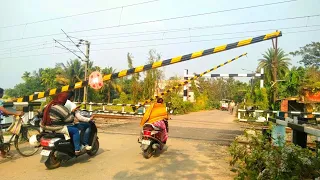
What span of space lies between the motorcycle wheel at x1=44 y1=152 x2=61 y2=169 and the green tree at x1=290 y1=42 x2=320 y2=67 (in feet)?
171

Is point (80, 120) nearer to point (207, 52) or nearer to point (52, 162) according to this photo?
point (52, 162)

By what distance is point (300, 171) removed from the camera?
3.38 m

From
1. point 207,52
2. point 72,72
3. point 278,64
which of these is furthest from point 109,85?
point 207,52

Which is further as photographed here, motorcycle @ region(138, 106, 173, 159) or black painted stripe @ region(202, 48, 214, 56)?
black painted stripe @ region(202, 48, 214, 56)

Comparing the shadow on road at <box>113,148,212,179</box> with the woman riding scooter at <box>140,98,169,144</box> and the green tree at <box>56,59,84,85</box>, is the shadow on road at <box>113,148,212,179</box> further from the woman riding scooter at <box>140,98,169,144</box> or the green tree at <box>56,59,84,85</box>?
the green tree at <box>56,59,84,85</box>

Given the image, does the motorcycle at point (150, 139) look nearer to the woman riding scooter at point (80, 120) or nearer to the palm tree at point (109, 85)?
the woman riding scooter at point (80, 120)

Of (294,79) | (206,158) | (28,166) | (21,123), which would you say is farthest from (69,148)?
(294,79)

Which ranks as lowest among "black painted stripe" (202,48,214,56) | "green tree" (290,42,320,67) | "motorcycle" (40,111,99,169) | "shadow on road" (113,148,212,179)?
"shadow on road" (113,148,212,179)

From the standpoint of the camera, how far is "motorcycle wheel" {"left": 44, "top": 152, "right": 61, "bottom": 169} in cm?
559

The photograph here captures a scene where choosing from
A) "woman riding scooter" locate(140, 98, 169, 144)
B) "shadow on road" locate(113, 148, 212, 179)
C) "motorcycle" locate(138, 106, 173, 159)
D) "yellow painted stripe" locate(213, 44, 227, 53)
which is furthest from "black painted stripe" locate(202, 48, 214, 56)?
"shadow on road" locate(113, 148, 212, 179)

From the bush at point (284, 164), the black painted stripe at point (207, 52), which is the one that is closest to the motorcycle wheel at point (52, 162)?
the bush at point (284, 164)

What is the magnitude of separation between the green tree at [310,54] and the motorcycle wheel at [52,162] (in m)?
52.2

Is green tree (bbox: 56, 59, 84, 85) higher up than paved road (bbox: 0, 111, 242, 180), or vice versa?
green tree (bbox: 56, 59, 84, 85)

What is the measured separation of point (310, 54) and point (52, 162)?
55419 millimetres
